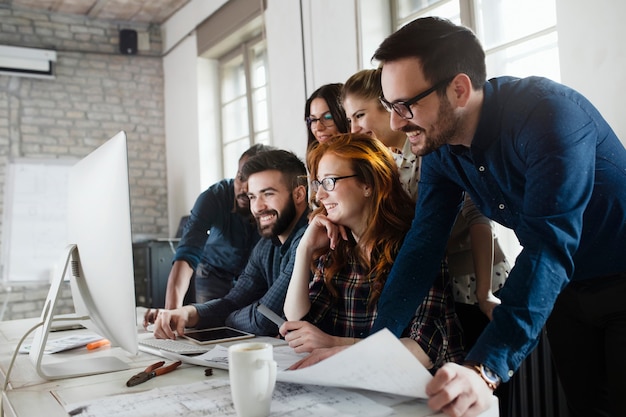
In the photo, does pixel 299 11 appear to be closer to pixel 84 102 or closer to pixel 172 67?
pixel 172 67

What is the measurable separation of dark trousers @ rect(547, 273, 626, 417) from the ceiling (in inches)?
202

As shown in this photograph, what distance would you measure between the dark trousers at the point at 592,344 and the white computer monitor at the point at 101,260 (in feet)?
3.23

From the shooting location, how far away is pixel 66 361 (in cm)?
138

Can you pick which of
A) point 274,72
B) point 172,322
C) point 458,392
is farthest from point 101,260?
A: point 274,72

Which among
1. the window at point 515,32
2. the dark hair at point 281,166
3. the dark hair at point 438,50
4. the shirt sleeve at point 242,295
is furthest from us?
the window at point 515,32

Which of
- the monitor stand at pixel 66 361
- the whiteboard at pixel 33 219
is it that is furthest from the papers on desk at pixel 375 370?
the whiteboard at pixel 33 219

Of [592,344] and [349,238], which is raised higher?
[349,238]

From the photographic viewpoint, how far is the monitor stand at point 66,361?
1.23m

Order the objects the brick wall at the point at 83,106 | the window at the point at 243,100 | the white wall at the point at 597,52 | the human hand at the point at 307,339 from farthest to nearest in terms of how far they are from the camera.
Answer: the brick wall at the point at 83,106, the window at the point at 243,100, the white wall at the point at 597,52, the human hand at the point at 307,339

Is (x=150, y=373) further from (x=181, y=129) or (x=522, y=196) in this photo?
(x=181, y=129)

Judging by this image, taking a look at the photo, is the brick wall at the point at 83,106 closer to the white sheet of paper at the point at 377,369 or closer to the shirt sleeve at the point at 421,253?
the shirt sleeve at the point at 421,253

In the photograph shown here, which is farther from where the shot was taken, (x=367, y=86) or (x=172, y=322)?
(x=367, y=86)

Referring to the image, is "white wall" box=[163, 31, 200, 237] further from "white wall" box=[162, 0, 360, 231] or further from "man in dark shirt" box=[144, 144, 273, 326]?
"man in dark shirt" box=[144, 144, 273, 326]

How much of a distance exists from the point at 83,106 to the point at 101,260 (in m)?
5.07
